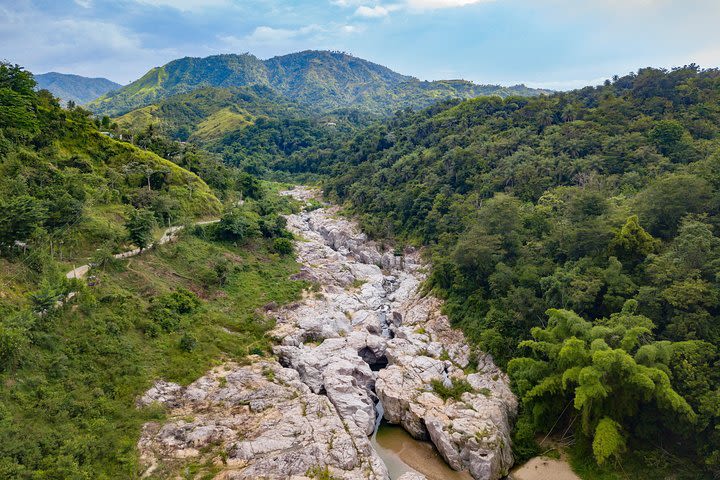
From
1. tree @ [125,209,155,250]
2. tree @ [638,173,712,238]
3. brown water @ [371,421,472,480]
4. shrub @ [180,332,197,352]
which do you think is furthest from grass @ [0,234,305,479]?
tree @ [638,173,712,238]

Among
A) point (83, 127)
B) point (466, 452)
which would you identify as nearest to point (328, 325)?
point (466, 452)

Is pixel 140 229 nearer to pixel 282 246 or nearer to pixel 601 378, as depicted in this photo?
pixel 282 246

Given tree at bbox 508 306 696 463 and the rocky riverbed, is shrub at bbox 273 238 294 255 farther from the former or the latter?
tree at bbox 508 306 696 463

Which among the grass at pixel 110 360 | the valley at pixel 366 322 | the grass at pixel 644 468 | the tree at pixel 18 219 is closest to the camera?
the grass at pixel 110 360

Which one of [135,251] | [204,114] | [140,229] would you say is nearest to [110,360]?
[140,229]

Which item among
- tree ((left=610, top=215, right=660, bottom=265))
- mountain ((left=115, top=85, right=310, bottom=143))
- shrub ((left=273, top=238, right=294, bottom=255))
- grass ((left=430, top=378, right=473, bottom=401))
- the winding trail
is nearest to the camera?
grass ((left=430, top=378, right=473, bottom=401))

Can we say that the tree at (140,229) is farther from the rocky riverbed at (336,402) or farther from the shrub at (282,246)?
the shrub at (282,246)

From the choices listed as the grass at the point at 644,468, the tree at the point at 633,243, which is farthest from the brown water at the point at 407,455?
the tree at the point at 633,243
